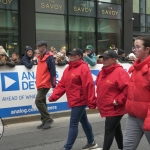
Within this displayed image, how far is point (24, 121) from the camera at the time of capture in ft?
26.2

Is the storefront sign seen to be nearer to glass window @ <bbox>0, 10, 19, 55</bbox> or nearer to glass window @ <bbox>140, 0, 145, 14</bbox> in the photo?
glass window @ <bbox>0, 10, 19, 55</bbox>

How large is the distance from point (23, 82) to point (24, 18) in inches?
349

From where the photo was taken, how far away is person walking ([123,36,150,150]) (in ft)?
11.6

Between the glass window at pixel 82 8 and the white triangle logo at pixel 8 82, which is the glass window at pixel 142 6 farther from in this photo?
the white triangle logo at pixel 8 82

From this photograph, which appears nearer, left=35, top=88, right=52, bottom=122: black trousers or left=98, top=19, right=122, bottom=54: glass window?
left=35, top=88, right=52, bottom=122: black trousers

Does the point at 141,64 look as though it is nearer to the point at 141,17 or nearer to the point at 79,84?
the point at 79,84

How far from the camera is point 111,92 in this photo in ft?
15.1

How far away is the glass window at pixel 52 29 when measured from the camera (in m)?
17.1

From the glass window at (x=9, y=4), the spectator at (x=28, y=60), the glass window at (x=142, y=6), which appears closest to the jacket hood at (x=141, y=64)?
the spectator at (x=28, y=60)

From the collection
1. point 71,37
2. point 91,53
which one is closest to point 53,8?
point 71,37

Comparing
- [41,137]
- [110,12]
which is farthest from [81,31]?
[41,137]

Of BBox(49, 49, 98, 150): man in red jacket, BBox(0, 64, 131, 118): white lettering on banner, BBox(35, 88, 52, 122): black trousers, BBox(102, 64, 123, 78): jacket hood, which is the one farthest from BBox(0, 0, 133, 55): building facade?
BBox(102, 64, 123, 78): jacket hood

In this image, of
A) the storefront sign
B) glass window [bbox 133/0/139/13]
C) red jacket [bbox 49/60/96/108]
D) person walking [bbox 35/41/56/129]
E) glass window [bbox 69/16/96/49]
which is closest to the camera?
red jacket [bbox 49/60/96/108]

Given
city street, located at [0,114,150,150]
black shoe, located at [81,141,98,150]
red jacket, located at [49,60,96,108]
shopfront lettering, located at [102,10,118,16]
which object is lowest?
city street, located at [0,114,150,150]
